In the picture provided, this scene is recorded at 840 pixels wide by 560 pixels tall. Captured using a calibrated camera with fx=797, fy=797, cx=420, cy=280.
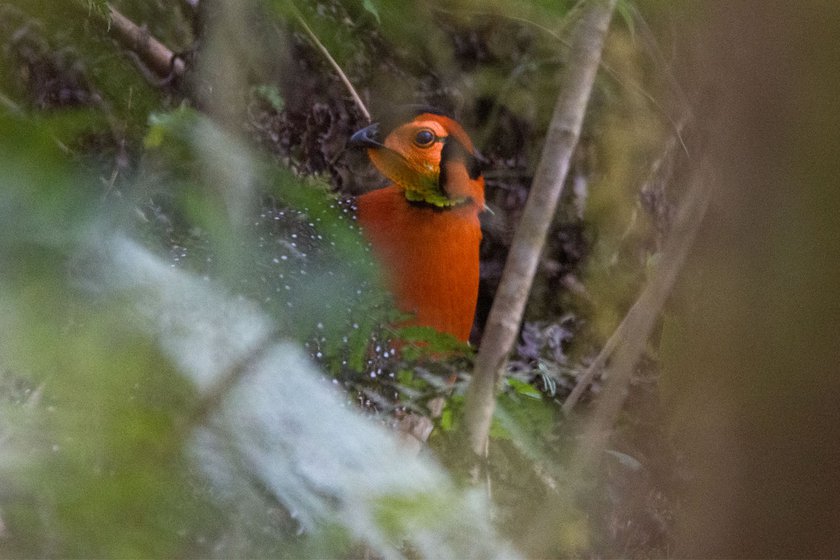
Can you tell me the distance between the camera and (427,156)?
1.94 ft

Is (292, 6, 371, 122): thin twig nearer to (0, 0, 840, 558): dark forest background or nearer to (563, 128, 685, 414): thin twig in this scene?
(0, 0, 840, 558): dark forest background

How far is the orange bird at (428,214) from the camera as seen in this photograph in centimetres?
57

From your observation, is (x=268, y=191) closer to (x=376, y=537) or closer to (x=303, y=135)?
(x=303, y=135)

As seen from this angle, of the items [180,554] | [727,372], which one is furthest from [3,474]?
[727,372]

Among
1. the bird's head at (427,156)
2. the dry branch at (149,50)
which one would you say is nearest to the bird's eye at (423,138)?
the bird's head at (427,156)

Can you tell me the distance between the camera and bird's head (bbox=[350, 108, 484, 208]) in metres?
0.58

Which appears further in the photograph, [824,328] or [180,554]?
[824,328]

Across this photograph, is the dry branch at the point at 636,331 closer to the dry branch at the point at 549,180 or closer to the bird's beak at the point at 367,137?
the dry branch at the point at 549,180

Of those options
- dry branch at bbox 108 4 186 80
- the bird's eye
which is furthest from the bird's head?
dry branch at bbox 108 4 186 80

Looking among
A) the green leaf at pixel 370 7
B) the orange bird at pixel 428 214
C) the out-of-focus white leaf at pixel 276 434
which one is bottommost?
the out-of-focus white leaf at pixel 276 434

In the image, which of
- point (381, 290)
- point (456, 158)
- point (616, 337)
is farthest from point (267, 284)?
point (616, 337)

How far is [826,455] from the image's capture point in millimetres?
536

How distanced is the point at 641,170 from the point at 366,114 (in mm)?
228

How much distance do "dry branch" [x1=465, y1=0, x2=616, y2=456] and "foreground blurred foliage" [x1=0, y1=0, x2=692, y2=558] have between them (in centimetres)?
1
